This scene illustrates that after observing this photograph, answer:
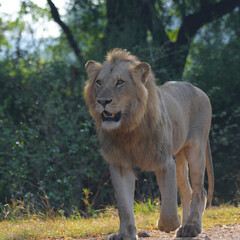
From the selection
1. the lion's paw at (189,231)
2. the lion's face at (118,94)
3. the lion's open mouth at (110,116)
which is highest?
the lion's face at (118,94)

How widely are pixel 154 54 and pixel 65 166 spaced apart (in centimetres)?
251

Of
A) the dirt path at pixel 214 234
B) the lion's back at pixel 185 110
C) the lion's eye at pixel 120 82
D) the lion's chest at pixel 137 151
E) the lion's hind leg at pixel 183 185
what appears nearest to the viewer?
the lion's eye at pixel 120 82

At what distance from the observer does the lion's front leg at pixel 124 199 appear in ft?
13.4

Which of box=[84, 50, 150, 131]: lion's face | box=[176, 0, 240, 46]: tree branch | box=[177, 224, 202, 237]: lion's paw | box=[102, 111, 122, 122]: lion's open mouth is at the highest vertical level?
box=[176, 0, 240, 46]: tree branch

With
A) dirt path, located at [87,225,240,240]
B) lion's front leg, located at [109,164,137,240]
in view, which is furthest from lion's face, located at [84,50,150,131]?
dirt path, located at [87,225,240,240]

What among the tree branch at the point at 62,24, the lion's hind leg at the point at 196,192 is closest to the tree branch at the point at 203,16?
the tree branch at the point at 62,24

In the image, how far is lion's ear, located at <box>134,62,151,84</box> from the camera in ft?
13.5

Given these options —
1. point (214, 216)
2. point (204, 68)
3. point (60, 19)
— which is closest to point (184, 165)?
point (214, 216)

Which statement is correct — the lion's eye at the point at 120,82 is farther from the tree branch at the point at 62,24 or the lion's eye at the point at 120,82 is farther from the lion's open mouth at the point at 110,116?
the tree branch at the point at 62,24

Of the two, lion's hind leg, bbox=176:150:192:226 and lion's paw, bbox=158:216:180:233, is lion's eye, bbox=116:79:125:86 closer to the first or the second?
lion's paw, bbox=158:216:180:233

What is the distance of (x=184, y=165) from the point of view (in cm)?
546

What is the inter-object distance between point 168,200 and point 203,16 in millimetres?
6953

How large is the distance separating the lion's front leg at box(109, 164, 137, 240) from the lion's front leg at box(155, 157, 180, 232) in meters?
0.24

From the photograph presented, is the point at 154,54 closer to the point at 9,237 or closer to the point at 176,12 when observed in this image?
the point at 176,12
